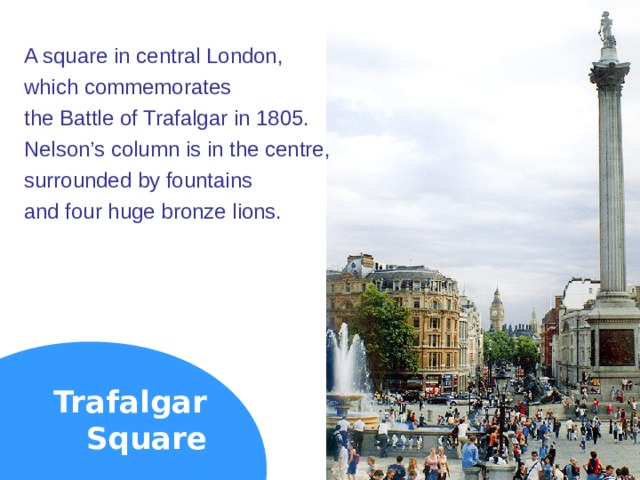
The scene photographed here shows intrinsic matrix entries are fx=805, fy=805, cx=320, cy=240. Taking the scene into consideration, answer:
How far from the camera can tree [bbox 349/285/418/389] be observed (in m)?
8.58

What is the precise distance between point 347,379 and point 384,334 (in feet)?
2.27

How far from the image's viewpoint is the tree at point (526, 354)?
39.4 ft

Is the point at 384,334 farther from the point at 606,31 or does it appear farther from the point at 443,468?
the point at 606,31

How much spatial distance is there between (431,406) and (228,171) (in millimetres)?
4052

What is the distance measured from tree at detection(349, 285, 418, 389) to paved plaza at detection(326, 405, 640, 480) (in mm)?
641

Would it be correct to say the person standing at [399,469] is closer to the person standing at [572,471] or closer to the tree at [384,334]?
the person standing at [572,471]

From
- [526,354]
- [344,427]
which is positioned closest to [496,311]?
[344,427]

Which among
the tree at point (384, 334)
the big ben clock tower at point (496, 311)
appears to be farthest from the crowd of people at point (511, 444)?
the big ben clock tower at point (496, 311)

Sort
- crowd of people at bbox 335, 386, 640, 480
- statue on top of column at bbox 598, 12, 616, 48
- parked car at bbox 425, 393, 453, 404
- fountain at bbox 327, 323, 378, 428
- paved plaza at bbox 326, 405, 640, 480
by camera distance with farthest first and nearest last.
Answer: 1. parked car at bbox 425, 393, 453, 404
2. fountain at bbox 327, 323, 378, 428
3. paved plaza at bbox 326, 405, 640, 480
4. crowd of people at bbox 335, 386, 640, 480
5. statue on top of column at bbox 598, 12, 616, 48

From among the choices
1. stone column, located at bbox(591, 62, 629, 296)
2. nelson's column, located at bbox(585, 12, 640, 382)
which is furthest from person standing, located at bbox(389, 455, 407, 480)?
stone column, located at bbox(591, 62, 629, 296)

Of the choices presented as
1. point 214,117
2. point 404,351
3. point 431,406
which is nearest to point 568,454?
point 431,406

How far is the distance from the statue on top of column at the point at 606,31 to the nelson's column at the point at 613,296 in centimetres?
360

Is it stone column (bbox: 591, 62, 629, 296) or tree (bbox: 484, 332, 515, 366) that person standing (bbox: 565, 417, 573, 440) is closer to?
tree (bbox: 484, 332, 515, 366)

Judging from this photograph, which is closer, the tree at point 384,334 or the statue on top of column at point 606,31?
the statue on top of column at point 606,31
